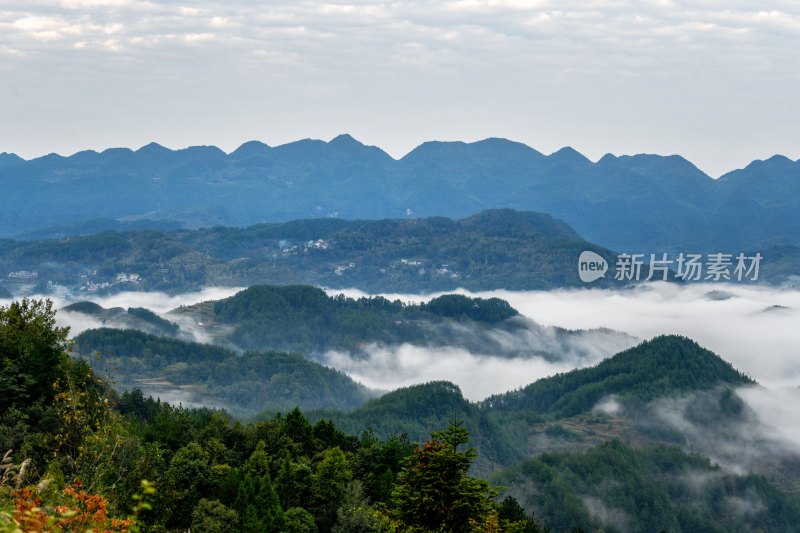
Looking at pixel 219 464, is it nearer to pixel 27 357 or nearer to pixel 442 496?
pixel 27 357

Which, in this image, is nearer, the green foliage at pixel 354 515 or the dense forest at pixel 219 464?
the dense forest at pixel 219 464

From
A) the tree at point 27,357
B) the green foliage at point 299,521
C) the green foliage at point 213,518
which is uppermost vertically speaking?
the tree at point 27,357

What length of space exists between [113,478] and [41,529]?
185 ft

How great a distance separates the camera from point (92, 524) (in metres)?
30.6

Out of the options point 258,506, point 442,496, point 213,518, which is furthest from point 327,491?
point 442,496

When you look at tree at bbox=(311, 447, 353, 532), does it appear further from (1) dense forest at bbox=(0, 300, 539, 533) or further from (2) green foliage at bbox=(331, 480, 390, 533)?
(2) green foliage at bbox=(331, 480, 390, 533)

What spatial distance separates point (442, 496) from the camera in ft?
174

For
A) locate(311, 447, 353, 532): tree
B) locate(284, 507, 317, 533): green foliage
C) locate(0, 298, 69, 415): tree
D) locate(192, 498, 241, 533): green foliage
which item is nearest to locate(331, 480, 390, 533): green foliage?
locate(311, 447, 353, 532): tree

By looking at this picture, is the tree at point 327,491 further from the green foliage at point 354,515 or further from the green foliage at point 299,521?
the green foliage at point 299,521

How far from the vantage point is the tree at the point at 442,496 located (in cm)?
5259

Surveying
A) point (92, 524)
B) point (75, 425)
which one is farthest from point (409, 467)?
point (75, 425)

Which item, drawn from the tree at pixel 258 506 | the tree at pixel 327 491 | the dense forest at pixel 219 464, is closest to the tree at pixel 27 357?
the dense forest at pixel 219 464

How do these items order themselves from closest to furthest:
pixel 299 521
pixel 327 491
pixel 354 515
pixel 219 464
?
pixel 354 515, pixel 299 521, pixel 327 491, pixel 219 464

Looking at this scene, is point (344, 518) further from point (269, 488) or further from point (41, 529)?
point (41, 529)
